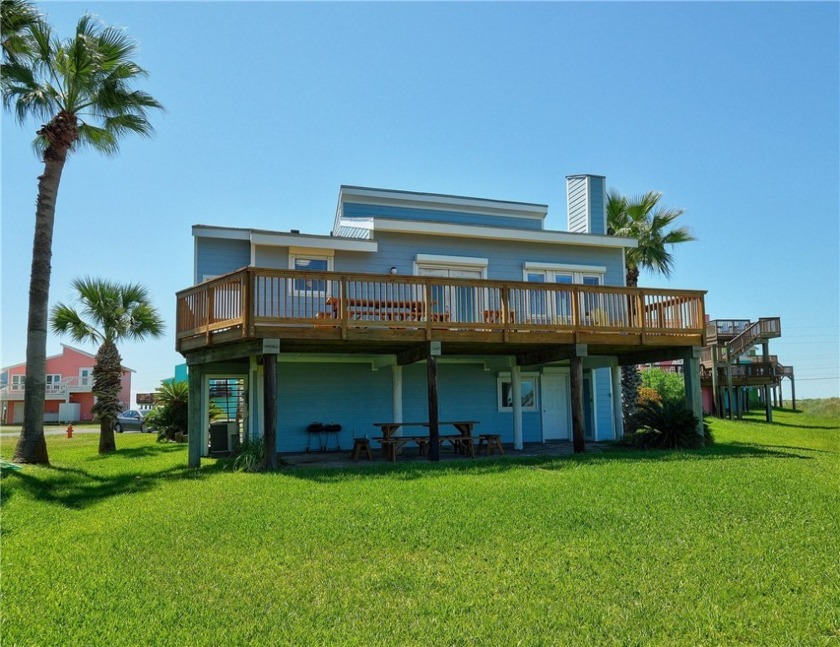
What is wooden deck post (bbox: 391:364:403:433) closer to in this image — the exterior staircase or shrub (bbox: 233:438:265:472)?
shrub (bbox: 233:438:265:472)

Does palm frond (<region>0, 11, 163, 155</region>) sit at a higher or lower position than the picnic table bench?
higher

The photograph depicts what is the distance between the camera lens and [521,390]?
57.5 ft

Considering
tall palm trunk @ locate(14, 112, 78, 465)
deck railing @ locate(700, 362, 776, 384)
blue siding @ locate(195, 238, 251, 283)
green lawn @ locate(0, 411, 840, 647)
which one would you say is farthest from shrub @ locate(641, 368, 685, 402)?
tall palm trunk @ locate(14, 112, 78, 465)

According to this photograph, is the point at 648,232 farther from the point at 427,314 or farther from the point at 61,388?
the point at 61,388

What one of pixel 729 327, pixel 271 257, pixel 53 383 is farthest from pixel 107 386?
pixel 53 383

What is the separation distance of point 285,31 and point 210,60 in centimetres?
159

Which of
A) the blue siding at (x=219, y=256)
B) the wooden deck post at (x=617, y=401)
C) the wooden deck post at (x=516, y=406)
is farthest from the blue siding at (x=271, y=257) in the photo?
the wooden deck post at (x=617, y=401)

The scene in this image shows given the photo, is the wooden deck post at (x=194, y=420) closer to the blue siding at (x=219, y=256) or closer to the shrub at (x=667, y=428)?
the blue siding at (x=219, y=256)

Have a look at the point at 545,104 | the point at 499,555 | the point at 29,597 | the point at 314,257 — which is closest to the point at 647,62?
the point at 545,104

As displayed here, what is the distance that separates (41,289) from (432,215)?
1004 centimetres

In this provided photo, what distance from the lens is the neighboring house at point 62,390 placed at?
47094 millimetres

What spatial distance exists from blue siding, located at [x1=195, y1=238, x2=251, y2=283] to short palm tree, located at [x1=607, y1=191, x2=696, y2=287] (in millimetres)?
13120

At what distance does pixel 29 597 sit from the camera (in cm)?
505

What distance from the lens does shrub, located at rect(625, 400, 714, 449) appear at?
13.9m
